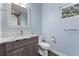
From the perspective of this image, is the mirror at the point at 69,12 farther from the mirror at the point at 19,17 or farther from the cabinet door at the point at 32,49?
the cabinet door at the point at 32,49

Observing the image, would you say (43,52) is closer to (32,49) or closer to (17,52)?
(32,49)

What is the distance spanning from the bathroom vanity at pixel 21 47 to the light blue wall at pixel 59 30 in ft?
0.78

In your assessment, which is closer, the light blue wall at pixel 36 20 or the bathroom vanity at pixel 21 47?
the bathroom vanity at pixel 21 47

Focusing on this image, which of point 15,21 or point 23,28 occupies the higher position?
point 15,21

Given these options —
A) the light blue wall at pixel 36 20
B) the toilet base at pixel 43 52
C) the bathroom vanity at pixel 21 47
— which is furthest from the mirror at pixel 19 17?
the toilet base at pixel 43 52

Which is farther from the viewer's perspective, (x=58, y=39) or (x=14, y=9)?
(x=58, y=39)

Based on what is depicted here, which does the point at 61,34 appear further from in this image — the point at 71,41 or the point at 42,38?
the point at 42,38

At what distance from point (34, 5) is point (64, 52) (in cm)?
92

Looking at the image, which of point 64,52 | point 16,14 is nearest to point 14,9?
point 16,14

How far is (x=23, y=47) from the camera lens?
1.66m

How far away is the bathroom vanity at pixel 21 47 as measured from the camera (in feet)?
4.46

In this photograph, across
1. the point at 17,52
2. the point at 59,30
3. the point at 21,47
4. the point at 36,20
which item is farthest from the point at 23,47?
the point at 59,30

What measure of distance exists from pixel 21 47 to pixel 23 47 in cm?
4

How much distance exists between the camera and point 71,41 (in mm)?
1884
